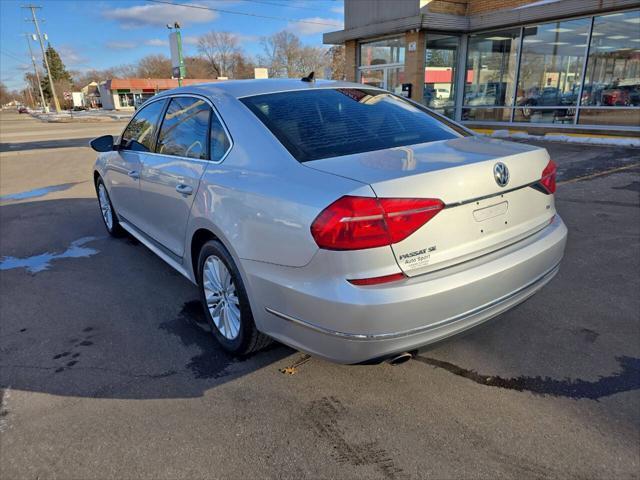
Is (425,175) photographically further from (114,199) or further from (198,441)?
(114,199)

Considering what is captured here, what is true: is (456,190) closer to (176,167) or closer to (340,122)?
(340,122)

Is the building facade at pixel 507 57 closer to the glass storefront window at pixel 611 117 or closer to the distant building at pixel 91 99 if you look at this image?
the glass storefront window at pixel 611 117

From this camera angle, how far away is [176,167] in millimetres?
3330

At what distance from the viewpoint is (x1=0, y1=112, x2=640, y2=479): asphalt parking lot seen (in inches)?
85.2

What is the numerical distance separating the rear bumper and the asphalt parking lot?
223 millimetres

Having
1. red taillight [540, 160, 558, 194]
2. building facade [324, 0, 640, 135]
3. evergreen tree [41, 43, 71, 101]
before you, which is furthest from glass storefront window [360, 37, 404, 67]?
evergreen tree [41, 43, 71, 101]

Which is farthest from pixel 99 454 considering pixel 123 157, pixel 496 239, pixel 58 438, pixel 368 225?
pixel 123 157

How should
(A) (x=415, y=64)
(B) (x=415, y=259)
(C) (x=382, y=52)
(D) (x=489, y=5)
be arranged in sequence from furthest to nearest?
(C) (x=382, y=52) → (A) (x=415, y=64) → (D) (x=489, y=5) → (B) (x=415, y=259)

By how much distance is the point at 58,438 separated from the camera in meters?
2.36

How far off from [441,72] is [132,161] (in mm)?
14470

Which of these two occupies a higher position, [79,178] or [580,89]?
[580,89]

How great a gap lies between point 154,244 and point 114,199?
4.51 ft

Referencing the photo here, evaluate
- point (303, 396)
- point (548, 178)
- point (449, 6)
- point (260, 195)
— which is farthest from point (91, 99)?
point (548, 178)

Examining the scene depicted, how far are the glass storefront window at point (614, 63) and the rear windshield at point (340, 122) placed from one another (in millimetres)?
12253
